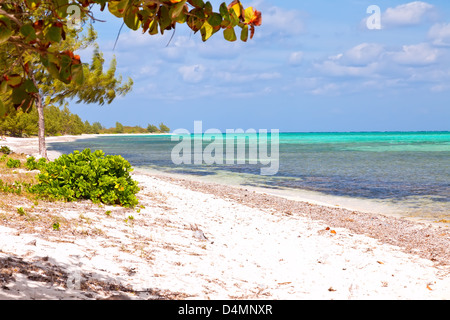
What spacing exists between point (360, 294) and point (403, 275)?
1352 mm

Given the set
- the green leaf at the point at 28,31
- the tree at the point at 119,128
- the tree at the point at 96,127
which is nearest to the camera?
the green leaf at the point at 28,31

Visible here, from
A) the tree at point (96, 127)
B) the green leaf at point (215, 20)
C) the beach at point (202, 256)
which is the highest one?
the tree at point (96, 127)

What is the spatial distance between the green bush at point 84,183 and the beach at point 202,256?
0.31 m

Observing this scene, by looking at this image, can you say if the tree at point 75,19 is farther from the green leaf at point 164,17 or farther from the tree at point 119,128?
the tree at point 119,128

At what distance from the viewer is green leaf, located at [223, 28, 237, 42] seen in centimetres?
309

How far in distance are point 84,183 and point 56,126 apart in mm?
87088

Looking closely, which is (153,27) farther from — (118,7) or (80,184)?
(80,184)

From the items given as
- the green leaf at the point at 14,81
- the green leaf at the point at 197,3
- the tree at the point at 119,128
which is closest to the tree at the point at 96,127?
the tree at the point at 119,128

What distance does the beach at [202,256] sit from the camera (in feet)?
16.4

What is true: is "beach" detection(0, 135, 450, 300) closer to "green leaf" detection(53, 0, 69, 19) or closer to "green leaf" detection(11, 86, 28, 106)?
"green leaf" detection(11, 86, 28, 106)

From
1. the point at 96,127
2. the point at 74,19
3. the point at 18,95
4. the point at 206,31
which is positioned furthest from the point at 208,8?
the point at 96,127

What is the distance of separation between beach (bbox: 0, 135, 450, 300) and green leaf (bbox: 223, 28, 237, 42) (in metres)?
3.01

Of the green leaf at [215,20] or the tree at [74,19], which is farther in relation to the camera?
the green leaf at [215,20]
